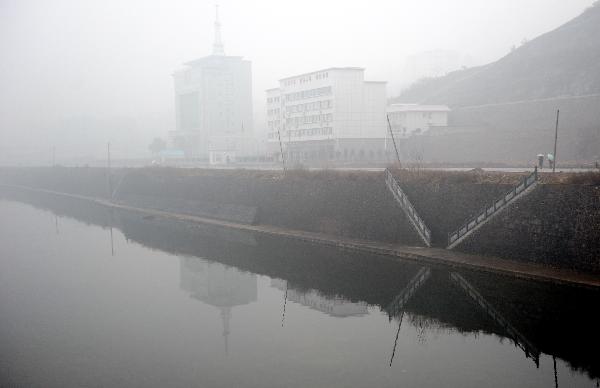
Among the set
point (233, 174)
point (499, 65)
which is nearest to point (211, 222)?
point (233, 174)

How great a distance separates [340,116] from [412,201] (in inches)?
1541

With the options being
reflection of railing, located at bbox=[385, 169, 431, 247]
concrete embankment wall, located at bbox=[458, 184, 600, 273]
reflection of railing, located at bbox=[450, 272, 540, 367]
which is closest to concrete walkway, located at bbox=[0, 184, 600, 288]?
concrete embankment wall, located at bbox=[458, 184, 600, 273]

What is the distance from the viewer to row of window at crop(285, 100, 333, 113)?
6731 cm

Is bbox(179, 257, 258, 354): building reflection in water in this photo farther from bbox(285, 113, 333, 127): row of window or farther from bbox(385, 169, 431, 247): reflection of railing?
bbox(285, 113, 333, 127): row of window

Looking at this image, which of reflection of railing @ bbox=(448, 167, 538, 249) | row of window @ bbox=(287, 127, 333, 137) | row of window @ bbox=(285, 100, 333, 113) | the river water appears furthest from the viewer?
row of window @ bbox=(287, 127, 333, 137)

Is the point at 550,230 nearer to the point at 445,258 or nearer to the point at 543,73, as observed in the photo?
the point at 445,258

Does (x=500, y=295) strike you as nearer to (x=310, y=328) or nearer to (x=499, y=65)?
(x=310, y=328)

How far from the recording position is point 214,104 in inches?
3917

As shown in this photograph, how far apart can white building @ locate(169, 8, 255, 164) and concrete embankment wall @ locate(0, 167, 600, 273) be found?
48390mm

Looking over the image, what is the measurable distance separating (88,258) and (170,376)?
19967mm

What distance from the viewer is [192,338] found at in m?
17.4

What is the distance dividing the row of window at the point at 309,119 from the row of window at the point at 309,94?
2.86 m

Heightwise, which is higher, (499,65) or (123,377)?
(499,65)

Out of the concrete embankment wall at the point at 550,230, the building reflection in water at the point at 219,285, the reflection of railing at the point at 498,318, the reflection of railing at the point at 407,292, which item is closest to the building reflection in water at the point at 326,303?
the reflection of railing at the point at 407,292
